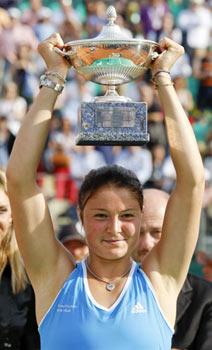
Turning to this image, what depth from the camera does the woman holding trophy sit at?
3.48m

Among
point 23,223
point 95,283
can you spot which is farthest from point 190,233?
point 23,223

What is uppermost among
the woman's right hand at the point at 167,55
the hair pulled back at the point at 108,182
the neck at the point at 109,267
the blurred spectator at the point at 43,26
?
the blurred spectator at the point at 43,26

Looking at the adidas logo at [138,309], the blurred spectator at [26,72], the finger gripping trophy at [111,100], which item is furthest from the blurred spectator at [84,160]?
the adidas logo at [138,309]

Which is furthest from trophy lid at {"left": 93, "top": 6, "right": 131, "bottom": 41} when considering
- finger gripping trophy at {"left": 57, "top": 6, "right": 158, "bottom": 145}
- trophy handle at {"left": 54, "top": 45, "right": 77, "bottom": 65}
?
trophy handle at {"left": 54, "top": 45, "right": 77, "bottom": 65}

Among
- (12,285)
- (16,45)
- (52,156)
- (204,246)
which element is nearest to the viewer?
(12,285)

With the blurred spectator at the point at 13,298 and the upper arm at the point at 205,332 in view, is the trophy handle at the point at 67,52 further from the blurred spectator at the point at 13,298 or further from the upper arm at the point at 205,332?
the upper arm at the point at 205,332

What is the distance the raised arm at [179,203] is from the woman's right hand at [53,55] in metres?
0.40

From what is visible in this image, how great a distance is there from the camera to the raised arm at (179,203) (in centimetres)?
354

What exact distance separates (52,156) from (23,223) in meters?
8.74

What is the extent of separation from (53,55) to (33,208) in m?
0.61

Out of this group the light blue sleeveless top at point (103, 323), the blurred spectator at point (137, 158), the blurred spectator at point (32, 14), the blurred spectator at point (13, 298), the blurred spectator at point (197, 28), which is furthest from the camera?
the blurred spectator at point (32, 14)

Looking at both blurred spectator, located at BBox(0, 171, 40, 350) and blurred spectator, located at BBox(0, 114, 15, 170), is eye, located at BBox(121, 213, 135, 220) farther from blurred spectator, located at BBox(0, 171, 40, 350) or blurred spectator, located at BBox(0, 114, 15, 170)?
blurred spectator, located at BBox(0, 114, 15, 170)

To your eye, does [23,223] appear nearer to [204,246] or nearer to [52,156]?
[204,246]

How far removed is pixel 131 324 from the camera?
3.37 metres
